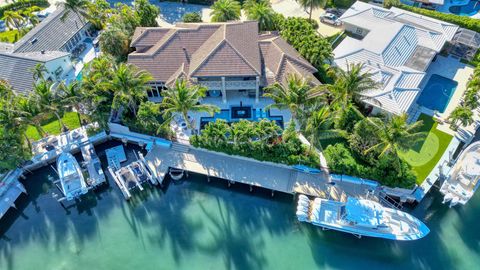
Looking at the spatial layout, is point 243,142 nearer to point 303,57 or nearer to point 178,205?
point 178,205

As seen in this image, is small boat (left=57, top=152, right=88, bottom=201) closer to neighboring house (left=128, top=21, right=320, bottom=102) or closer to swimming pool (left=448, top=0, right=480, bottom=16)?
neighboring house (left=128, top=21, right=320, bottom=102)

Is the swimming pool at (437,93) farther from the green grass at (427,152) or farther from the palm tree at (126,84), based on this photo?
the palm tree at (126,84)

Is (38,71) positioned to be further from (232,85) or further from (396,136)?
(396,136)

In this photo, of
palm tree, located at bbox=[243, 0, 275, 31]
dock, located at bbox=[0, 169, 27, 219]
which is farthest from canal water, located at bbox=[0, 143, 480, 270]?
palm tree, located at bbox=[243, 0, 275, 31]

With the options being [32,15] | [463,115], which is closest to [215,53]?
[463,115]

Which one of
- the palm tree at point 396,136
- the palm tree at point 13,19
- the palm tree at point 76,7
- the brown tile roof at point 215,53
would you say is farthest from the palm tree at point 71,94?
the palm tree at point 396,136

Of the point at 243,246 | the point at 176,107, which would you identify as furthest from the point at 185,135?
the point at 243,246
